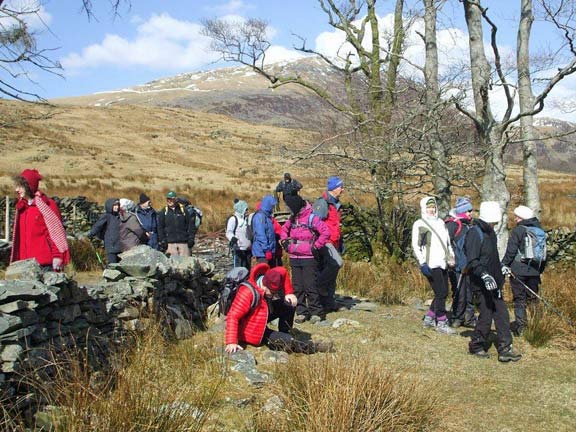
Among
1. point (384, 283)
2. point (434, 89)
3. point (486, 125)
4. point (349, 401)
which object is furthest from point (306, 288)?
point (434, 89)

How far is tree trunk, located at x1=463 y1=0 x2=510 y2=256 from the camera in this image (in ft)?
31.7

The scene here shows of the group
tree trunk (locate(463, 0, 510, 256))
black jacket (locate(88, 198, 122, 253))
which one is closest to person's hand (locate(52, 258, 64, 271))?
black jacket (locate(88, 198, 122, 253))

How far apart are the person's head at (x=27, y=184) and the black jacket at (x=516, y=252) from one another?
5.26m

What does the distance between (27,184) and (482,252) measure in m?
4.57

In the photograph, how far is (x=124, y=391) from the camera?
360cm

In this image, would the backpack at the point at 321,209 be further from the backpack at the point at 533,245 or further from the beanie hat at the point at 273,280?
the backpack at the point at 533,245

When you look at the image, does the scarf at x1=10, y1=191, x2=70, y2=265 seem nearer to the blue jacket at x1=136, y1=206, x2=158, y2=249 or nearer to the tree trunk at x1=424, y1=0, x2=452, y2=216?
the blue jacket at x1=136, y1=206, x2=158, y2=249

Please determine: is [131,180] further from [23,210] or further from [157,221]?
[23,210]

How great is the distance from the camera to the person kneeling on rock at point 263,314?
5.70 meters

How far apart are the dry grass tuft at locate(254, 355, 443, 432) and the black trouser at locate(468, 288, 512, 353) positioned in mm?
2000

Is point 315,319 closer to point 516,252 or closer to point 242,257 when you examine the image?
point 242,257

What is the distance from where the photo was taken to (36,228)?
5789 millimetres

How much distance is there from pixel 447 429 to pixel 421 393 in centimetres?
30

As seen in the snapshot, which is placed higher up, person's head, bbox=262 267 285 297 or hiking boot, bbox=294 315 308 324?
person's head, bbox=262 267 285 297
